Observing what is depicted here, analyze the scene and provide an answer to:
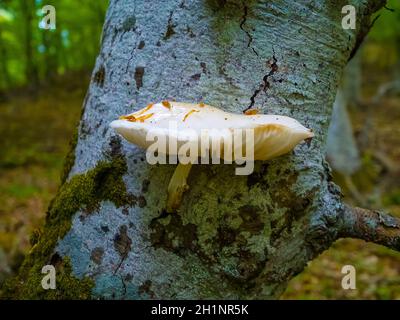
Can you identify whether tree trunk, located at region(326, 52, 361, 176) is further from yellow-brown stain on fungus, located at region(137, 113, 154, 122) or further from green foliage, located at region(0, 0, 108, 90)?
green foliage, located at region(0, 0, 108, 90)

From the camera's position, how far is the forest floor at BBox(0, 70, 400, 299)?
397 centimetres

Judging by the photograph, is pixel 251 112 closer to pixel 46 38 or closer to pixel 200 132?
pixel 200 132

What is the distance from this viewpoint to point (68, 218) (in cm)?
141

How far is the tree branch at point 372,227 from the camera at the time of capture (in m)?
1.50

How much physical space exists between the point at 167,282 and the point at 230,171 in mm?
419

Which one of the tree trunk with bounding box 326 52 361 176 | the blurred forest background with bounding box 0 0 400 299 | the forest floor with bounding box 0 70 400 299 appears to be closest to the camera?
the forest floor with bounding box 0 70 400 299

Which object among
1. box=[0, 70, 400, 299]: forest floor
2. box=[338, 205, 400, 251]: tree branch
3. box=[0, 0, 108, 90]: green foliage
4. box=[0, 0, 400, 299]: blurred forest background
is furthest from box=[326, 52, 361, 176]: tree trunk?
box=[0, 0, 108, 90]: green foliage

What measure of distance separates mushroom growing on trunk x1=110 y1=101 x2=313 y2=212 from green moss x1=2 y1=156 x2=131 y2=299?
0.21 metres

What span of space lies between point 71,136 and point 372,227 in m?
1.26

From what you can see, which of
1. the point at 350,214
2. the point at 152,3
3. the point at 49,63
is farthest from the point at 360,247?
the point at 49,63

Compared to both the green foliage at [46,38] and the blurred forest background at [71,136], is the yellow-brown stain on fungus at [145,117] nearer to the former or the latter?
the blurred forest background at [71,136]

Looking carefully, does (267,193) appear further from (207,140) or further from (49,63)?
(49,63)

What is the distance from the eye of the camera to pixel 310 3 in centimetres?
134

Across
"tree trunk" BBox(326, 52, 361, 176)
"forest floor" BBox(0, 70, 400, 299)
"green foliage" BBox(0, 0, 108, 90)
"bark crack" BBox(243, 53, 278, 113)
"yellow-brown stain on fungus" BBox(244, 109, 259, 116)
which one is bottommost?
"forest floor" BBox(0, 70, 400, 299)
